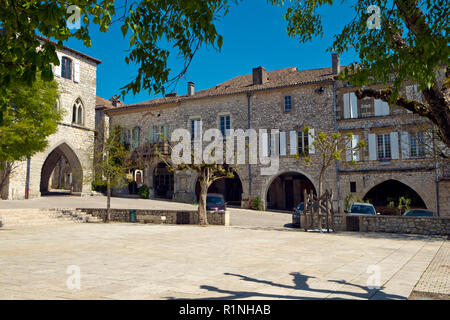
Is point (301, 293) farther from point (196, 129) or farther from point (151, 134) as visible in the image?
point (151, 134)

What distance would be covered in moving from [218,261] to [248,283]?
212 centimetres

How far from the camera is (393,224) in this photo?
45.6ft

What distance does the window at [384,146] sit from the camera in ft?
77.6

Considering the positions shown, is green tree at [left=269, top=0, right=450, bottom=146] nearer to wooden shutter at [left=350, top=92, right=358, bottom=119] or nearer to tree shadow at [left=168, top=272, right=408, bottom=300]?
tree shadow at [left=168, top=272, right=408, bottom=300]

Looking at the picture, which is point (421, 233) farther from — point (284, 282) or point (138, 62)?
point (138, 62)

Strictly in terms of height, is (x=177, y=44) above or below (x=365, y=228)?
above

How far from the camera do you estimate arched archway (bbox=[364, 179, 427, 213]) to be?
24047 mm

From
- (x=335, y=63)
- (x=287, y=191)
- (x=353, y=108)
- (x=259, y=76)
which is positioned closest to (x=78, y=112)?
(x=259, y=76)

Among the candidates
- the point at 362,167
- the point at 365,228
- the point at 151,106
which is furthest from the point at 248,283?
the point at 151,106

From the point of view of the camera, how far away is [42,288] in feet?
16.3

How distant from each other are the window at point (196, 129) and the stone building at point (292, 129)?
0.28ft

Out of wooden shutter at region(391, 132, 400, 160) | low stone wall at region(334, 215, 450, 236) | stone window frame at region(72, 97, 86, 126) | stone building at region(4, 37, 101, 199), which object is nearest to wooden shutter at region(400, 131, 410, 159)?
wooden shutter at region(391, 132, 400, 160)

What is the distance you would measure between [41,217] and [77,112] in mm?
14624

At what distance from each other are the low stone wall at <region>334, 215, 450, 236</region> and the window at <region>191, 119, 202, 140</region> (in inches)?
652
